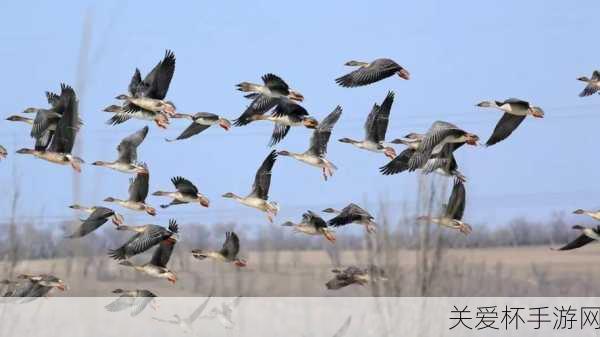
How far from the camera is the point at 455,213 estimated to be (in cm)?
1097

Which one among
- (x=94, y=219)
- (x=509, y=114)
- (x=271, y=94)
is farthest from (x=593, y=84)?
(x=94, y=219)

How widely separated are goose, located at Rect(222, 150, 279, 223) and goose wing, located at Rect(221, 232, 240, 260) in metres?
0.34

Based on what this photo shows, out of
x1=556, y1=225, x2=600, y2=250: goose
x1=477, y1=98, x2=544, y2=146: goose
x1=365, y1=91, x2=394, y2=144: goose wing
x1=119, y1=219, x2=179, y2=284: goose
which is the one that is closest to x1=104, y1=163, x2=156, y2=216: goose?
x1=119, y1=219, x2=179, y2=284: goose

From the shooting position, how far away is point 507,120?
39.4 ft

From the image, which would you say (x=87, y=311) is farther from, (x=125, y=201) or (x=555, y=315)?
(x=555, y=315)

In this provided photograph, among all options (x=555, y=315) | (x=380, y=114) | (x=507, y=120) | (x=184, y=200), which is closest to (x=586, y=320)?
(x=555, y=315)

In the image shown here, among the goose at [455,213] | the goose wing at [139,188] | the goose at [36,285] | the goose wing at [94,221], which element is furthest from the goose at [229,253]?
the goose at [455,213]

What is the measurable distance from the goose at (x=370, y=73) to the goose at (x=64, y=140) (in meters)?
2.48

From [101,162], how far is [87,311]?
1.43 meters

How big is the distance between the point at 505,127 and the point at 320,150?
1723 millimetres

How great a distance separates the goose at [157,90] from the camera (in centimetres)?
1182

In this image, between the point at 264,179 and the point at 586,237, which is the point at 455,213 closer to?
the point at 586,237

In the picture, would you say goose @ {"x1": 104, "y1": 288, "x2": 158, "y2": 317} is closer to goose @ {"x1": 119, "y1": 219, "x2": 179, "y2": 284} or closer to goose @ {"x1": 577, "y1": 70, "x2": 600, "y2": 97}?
goose @ {"x1": 119, "y1": 219, "x2": 179, "y2": 284}

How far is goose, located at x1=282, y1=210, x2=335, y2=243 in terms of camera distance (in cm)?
1160
